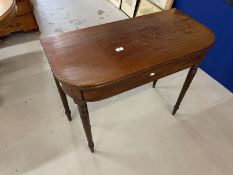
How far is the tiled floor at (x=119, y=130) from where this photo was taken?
124 cm

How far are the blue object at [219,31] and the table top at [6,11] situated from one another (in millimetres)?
1490

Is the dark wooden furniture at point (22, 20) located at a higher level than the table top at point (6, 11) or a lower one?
lower

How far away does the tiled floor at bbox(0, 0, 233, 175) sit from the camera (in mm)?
1242

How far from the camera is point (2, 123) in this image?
143 cm

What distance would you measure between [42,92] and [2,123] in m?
0.38

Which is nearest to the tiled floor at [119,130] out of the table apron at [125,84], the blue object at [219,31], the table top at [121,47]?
the blue object at [219,31]

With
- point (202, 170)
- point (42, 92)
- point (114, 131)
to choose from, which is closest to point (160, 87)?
point (114, 131)

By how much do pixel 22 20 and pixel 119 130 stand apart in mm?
1594

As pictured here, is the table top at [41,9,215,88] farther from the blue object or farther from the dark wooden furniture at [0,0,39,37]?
the dark wooden furniture at [0,0,39,37]

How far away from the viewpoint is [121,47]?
3.27 feet

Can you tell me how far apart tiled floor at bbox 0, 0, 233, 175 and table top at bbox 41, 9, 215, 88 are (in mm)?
662

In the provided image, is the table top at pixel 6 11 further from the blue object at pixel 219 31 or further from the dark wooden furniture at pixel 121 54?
the blue object at pixel 219 31

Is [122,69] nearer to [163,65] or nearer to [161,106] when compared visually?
[163,65]

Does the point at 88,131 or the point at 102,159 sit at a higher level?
the point at 88,131
